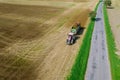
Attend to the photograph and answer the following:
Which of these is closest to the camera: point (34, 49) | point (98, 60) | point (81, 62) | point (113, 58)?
point (81, 62)

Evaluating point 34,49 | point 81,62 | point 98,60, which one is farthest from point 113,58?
point 34,49

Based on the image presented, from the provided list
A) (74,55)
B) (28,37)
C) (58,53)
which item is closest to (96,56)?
(74,55)

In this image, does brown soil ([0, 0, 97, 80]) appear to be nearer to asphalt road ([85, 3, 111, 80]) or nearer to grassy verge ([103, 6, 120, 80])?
asphalt road ([85, 3, 111, 80])

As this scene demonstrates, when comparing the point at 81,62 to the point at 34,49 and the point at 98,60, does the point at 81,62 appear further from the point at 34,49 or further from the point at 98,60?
the point at 34,49

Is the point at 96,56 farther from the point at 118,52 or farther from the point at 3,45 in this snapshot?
the point at 3,45

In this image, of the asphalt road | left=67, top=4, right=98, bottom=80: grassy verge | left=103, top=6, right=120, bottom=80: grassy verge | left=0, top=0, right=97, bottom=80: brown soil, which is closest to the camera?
left=67, top=4, right=98, bottom=80: grassy verge

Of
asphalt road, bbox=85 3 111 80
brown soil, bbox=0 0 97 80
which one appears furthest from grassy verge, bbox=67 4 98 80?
brown soil, bbox=0 0 97 80

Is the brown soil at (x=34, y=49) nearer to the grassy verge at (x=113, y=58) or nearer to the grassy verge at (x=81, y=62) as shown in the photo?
the grassy verge at (x=81, y=62)

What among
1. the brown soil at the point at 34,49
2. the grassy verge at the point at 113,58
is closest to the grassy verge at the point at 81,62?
the brown soil at the point at 34,49
